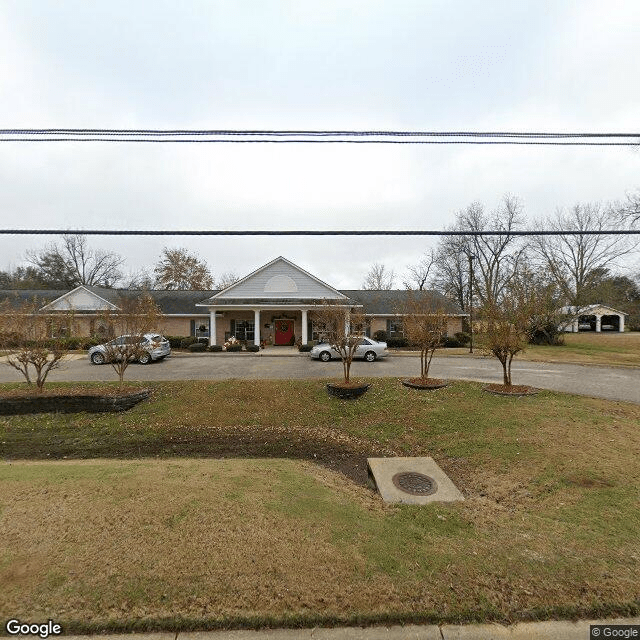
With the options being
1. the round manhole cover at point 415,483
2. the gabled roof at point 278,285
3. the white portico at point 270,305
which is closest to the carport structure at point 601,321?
the gabled roof at point 278,285

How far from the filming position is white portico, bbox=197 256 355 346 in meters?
22.1

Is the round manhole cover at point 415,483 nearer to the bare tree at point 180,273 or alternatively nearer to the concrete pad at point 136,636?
the concrete pad at point 136,636

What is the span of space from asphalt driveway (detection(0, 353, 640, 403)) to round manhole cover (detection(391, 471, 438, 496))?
738 centimetres

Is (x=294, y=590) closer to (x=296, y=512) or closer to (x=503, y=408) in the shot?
(x=296, y=512)

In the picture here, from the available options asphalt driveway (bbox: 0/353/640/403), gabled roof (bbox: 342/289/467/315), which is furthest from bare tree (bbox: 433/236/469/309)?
asphalt driveway (bbox: 0/353/640/403)

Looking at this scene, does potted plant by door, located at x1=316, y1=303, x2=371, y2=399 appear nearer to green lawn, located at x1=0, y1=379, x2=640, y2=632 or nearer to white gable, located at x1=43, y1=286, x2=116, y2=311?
green lawn, located at x1=0, y1=379, x2=640, y2=632

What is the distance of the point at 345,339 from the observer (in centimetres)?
1002

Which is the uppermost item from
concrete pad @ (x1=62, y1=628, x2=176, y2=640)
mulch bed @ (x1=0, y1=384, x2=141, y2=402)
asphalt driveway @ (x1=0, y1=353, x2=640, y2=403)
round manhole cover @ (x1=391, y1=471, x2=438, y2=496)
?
mulch bed @ (x1=0, y1=384, x2=141, y2=402)

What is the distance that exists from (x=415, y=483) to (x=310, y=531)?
2.14 meters

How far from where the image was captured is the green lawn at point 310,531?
2.43 meters

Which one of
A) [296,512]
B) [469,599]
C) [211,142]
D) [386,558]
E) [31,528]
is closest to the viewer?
[469,599]

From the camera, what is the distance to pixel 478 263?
3766 centimetres

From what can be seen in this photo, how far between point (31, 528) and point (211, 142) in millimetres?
5821

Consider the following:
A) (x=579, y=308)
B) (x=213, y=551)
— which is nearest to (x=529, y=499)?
(x=213, y=551)
